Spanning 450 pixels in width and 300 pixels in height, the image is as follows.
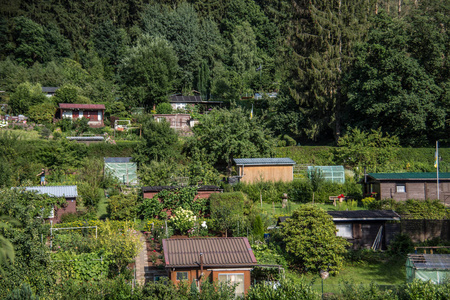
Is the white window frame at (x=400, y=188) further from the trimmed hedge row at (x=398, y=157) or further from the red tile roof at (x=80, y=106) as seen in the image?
the red tile roof at (x=80, y=106)

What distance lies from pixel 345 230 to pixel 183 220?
791 centimetres

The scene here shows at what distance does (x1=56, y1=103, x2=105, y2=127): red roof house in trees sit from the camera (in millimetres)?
51688

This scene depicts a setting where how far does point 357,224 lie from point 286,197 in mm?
7722

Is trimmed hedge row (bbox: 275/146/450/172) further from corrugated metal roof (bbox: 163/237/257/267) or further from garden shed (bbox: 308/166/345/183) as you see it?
corrugated metal roof (bbox: 163/237/257/267)

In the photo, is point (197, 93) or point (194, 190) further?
point (197, 93)

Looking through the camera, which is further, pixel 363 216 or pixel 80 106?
pixel 80 106

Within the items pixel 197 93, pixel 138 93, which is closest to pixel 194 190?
pixel 138 93

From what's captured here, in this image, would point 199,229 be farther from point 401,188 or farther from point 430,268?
point 401,188

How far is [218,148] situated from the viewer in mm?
38969

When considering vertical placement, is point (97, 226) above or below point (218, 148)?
below

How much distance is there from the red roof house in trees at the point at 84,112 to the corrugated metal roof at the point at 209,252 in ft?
113

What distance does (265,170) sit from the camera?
35.8 m

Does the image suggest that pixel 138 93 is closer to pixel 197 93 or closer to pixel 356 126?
pixel 197 93

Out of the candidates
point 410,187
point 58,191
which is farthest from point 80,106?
point 410,187
